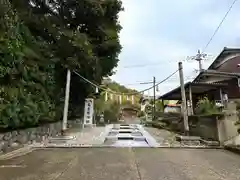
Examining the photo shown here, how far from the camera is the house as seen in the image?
39.2 ft

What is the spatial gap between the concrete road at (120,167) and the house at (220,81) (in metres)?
7.26

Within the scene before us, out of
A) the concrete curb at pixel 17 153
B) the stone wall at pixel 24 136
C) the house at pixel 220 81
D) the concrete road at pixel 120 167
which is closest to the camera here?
the concrete road at pixel 120 167

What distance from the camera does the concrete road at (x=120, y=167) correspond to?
349 centimetres

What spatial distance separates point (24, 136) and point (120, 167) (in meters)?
3.86

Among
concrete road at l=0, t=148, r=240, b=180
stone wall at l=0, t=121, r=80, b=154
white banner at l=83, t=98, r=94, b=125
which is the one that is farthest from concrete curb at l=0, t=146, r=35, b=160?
white banner at l=83, t=98, r=94, b=125

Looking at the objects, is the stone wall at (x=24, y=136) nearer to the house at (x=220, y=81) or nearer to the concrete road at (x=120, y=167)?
the concrete road at (x=120, y=167)

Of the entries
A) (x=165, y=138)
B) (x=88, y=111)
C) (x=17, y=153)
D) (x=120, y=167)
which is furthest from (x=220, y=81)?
(x=17, y=153)

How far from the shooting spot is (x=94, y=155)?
534cm

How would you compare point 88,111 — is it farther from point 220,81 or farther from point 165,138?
point 220,81

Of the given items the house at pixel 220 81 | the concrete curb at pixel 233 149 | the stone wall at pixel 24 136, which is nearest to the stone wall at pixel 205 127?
the concrete curb at pixel 233 149

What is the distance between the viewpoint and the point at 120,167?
13.5 feet

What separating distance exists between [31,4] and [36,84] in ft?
14.8

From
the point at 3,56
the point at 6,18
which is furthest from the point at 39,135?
the point at 6,18

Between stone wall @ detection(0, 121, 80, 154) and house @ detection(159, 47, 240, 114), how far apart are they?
7.62m
